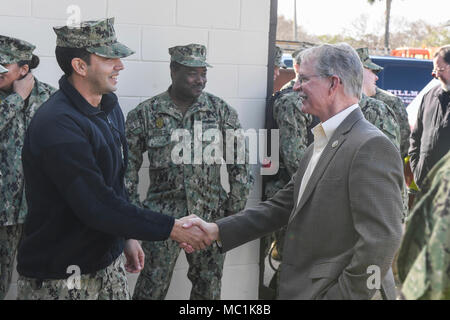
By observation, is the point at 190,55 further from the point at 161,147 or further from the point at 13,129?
the point at 13,129

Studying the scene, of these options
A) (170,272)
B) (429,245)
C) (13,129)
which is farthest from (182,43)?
(429,245)

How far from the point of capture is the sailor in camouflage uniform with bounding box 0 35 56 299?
373cm

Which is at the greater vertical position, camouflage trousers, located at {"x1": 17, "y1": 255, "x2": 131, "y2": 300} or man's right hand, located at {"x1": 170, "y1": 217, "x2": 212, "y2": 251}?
man's right hand, located at {"x1": 170, "y1": 217, "x2": 212, "y2": 251}

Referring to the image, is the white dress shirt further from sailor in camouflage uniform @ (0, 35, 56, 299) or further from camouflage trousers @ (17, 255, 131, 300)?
sailor in camouflage uniform @ (0, 35, 56, 299)

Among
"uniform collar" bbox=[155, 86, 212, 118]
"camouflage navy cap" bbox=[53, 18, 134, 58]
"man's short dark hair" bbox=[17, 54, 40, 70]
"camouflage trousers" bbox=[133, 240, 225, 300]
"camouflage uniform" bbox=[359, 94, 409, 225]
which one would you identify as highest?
"camouflage navy cap" bbox=[53, 18, 134, 58]

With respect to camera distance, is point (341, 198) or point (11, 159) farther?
point (11, 159)

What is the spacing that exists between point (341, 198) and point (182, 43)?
2.58m

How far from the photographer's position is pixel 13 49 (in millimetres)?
3826

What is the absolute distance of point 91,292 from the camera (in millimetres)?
2580

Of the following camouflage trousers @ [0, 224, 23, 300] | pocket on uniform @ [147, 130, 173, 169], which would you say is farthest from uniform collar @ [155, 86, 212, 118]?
camouflage trousers @ [0, 224, 23, 300]

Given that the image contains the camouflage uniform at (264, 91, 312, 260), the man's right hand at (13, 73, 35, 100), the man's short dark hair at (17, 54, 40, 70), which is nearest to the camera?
the man's right hand at (13, 73, 35, 100)

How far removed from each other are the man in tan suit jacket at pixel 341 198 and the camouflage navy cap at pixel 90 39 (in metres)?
0.89

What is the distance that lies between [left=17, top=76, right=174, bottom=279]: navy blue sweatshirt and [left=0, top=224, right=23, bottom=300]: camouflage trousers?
1360 mm

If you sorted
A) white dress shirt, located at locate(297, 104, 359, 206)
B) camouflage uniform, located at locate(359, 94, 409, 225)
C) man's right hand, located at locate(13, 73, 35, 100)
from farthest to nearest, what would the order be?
camouflage uniform, located at locate(359, 94, 409, 225) → man's right hand, located at locate(13, 73, 35, 100) → white dress shirt, located at locate(297, 104, 359, 206)
